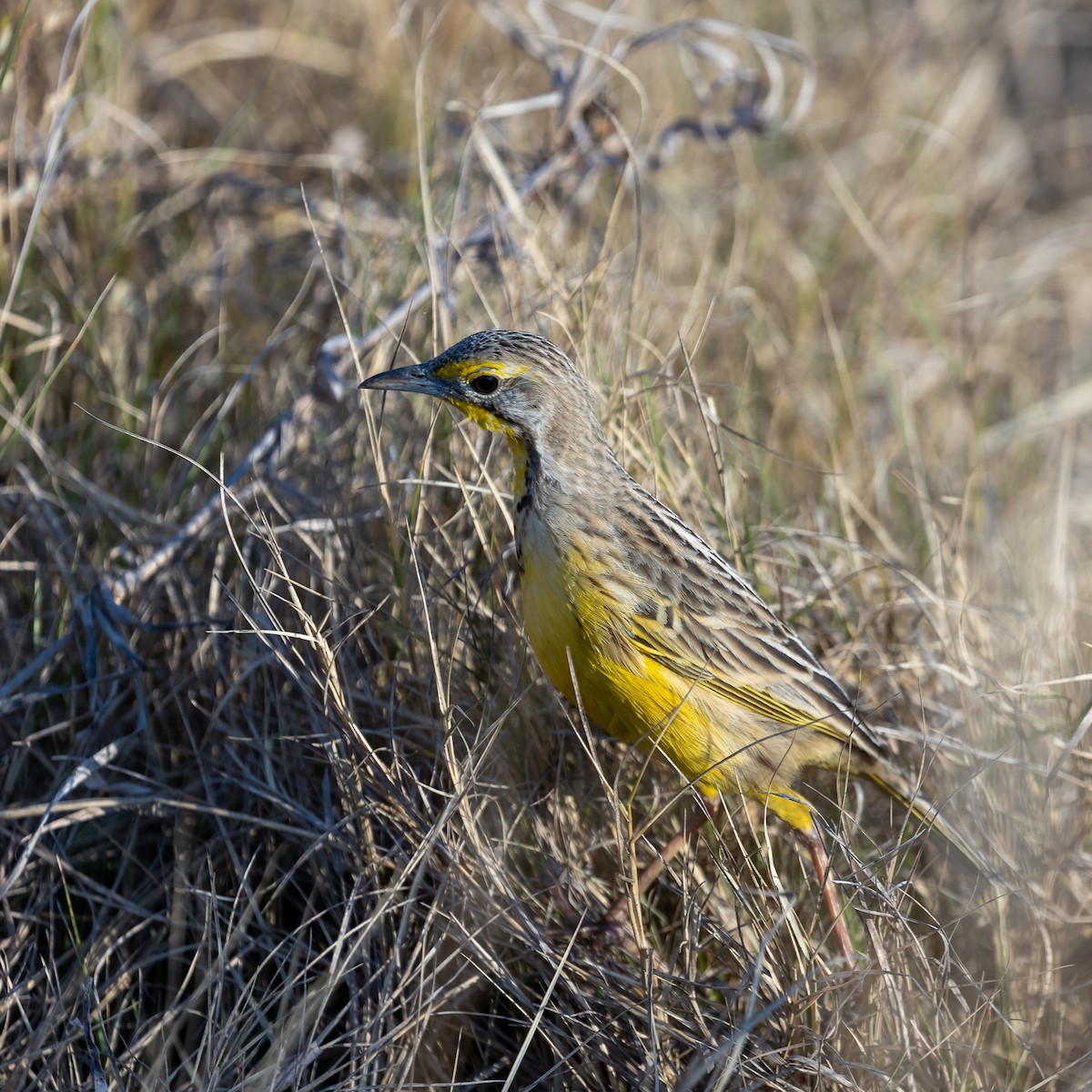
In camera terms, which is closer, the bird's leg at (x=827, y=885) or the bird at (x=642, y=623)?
the bird's leg at (x=827, y=885)

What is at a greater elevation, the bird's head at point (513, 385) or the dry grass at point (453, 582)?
the bird's head at point (513, 385)

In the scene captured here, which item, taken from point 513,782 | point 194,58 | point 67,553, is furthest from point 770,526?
point 194,58

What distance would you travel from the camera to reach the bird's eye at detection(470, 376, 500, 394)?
11.7 feet

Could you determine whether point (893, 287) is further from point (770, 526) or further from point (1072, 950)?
point (1072, 950)

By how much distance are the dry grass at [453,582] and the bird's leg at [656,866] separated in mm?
80

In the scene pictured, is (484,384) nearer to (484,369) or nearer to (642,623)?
(484,369)

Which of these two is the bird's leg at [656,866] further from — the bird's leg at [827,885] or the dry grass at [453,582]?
the bird's leg at [827,885]

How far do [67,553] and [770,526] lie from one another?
2.49 metres

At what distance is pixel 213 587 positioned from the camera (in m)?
4.08

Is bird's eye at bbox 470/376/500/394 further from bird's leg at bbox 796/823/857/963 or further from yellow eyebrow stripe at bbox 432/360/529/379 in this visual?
bird's leg at bbox 796/823/857/963

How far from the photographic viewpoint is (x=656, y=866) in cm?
356

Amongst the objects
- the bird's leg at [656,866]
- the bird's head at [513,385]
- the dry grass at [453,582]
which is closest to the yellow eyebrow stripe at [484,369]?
the bird's head at [513,385]

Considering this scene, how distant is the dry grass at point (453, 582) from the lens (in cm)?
323

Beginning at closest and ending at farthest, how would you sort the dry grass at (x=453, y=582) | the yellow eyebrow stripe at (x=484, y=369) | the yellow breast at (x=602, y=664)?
1. the dry grass at (x=453, y=582)
2. the yellow breast at (x=602, y=664)
3. the yellow eyebrow stripe at (x=484, y=369)
